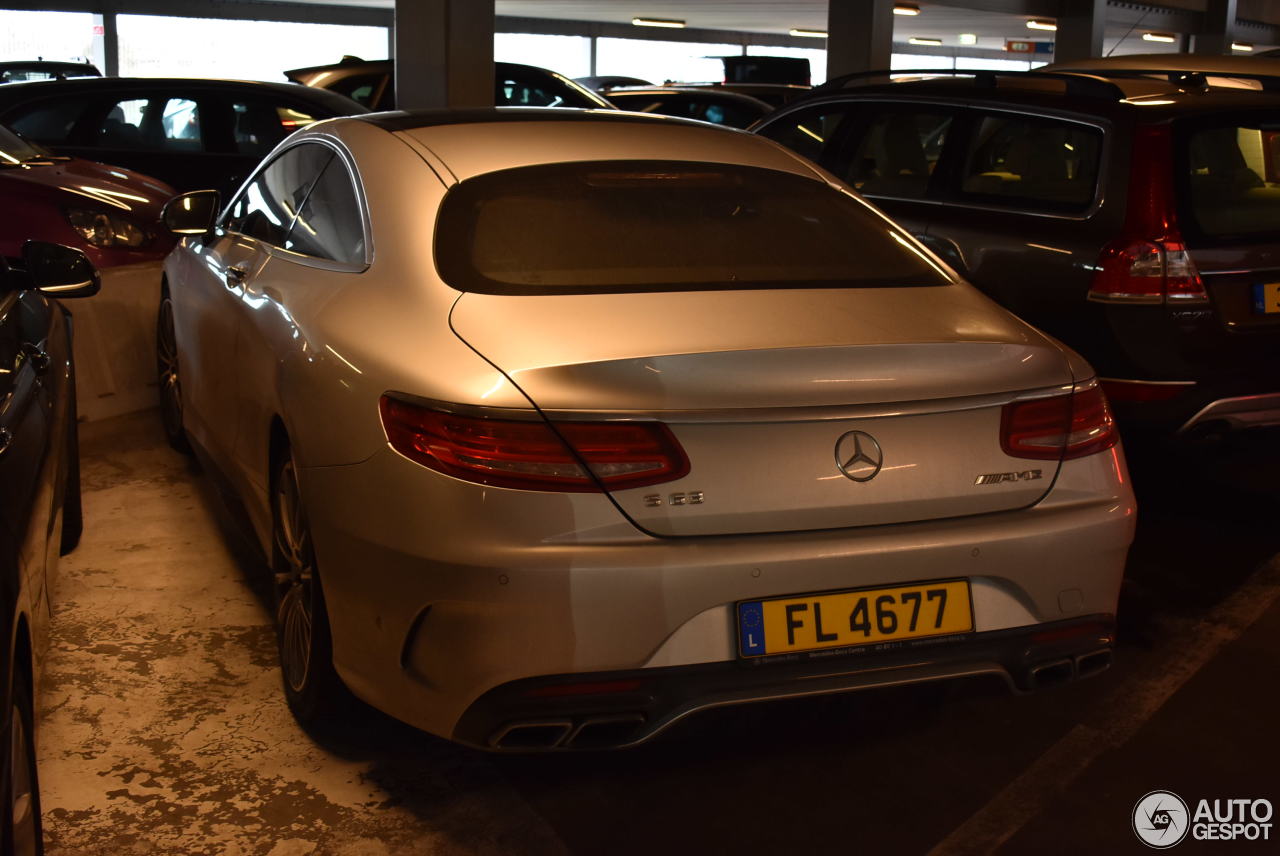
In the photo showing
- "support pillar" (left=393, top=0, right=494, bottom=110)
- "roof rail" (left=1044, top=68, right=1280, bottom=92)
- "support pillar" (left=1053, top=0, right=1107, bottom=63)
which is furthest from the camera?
"support pillar" (left=1053, top=0, right=1107, bottom=63)

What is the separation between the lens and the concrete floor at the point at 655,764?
2.62 m

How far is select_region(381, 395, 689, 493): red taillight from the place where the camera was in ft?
7.59

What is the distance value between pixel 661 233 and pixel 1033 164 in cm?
227

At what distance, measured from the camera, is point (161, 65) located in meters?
30.2

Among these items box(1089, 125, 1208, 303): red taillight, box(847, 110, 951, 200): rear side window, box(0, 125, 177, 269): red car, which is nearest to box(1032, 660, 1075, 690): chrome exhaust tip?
box(1089, 125, 1208, 303): red taillight

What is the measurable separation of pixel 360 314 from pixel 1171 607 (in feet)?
8.12

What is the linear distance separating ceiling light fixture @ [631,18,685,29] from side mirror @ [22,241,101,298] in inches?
1276

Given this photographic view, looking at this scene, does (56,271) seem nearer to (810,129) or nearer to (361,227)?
(361,227)

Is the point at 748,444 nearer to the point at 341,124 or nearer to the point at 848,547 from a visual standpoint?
the point at 848,547

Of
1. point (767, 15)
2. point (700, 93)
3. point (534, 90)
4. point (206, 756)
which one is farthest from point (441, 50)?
point (767, 15)

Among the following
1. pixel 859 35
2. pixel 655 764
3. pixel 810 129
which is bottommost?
pixel 655 764

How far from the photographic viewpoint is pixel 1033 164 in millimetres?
4809

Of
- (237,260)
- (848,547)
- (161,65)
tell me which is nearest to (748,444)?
(848,547)

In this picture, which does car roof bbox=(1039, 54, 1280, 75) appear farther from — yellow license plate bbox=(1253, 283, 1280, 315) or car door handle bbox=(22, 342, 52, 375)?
car door handle bbox=(22, 342, 52, 375)
